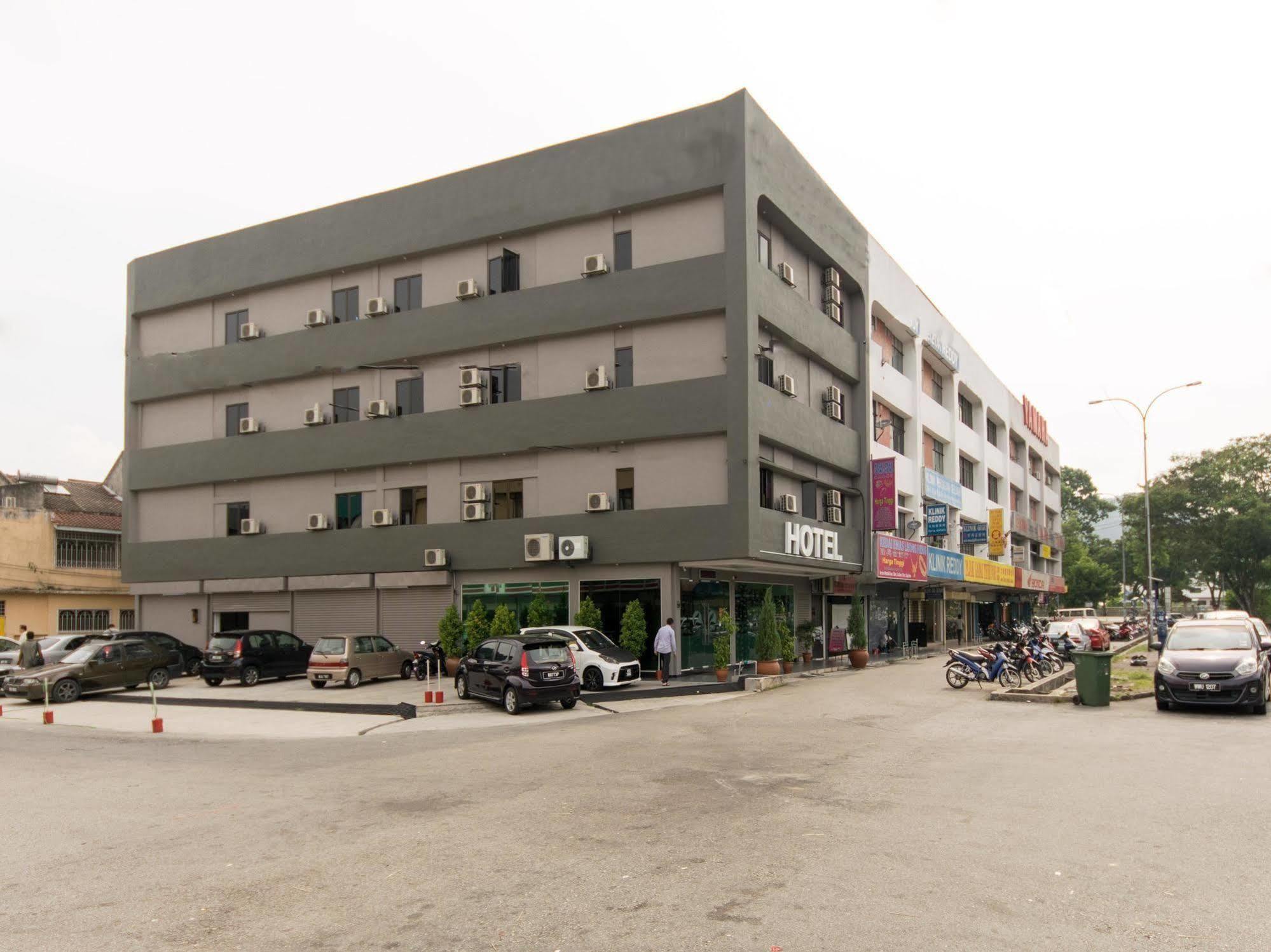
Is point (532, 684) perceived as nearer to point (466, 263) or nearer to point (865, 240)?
point (466, 263)

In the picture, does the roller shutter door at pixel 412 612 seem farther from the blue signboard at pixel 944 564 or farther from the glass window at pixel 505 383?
the blue signboard at pixel 944 564

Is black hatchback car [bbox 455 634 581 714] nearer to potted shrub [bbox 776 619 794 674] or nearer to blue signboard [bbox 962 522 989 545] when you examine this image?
potted shrub [bbox 776 619 794 674]

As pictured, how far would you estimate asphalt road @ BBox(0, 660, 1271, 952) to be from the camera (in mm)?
6602

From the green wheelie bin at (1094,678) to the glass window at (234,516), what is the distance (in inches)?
1141

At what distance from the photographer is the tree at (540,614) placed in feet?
96.3

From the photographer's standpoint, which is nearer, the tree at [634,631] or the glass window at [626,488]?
the tree at [634,631]

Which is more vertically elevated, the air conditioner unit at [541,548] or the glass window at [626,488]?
the glass window at [626,488]

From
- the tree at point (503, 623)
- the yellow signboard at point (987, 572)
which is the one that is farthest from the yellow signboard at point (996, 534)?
the tree at point (503, 623)

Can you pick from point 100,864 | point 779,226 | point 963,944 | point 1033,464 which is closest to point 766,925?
point 963,944

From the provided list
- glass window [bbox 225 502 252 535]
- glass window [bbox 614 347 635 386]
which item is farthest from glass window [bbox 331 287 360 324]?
glass window [bbox 614 347 635 386]

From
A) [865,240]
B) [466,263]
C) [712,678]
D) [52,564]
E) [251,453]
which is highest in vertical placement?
[865,240]

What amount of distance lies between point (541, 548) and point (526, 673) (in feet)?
28.2

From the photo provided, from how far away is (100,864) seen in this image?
8.54 metres

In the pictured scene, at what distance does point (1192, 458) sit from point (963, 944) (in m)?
74.5
